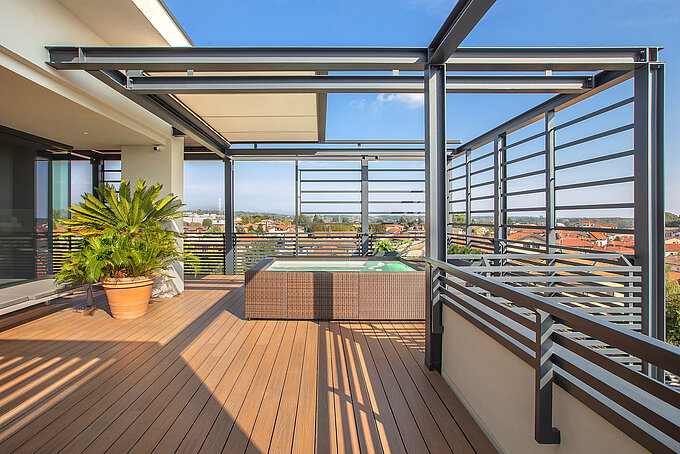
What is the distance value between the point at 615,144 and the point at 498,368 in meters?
3.00

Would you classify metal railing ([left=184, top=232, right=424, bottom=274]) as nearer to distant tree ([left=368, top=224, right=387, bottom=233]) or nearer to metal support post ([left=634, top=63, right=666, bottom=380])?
distant tree ([left=368, top=224, right=387, bottom=233])

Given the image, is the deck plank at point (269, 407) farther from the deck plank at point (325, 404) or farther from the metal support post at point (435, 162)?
the metal support post at point (435, 162)

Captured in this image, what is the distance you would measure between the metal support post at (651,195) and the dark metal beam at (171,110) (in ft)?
15.8

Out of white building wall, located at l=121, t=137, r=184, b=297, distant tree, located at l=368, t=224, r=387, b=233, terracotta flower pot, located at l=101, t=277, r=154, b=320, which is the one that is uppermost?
white building wall, located at l=121, t=137, r=184, b=297

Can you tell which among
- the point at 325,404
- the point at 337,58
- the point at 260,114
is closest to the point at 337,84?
the point at 337,58

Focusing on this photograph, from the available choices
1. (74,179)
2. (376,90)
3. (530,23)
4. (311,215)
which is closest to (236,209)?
(311,215)

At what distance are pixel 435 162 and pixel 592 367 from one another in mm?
1896

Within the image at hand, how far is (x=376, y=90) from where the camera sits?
315 centimetres

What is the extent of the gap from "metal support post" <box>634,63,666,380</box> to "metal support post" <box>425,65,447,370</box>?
176 centimetres

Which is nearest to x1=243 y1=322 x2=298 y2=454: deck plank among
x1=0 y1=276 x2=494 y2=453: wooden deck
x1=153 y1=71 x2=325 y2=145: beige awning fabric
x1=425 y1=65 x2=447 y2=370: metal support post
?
x1=0 y1=276 x2=494 y2=453: wooden deck

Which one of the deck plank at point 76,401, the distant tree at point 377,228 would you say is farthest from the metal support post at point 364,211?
the deck plank at point 76,401

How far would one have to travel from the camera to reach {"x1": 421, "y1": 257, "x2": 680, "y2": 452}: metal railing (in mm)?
866

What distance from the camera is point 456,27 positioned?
7.06 feet

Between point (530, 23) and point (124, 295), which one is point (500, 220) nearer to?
point (530, 23)
